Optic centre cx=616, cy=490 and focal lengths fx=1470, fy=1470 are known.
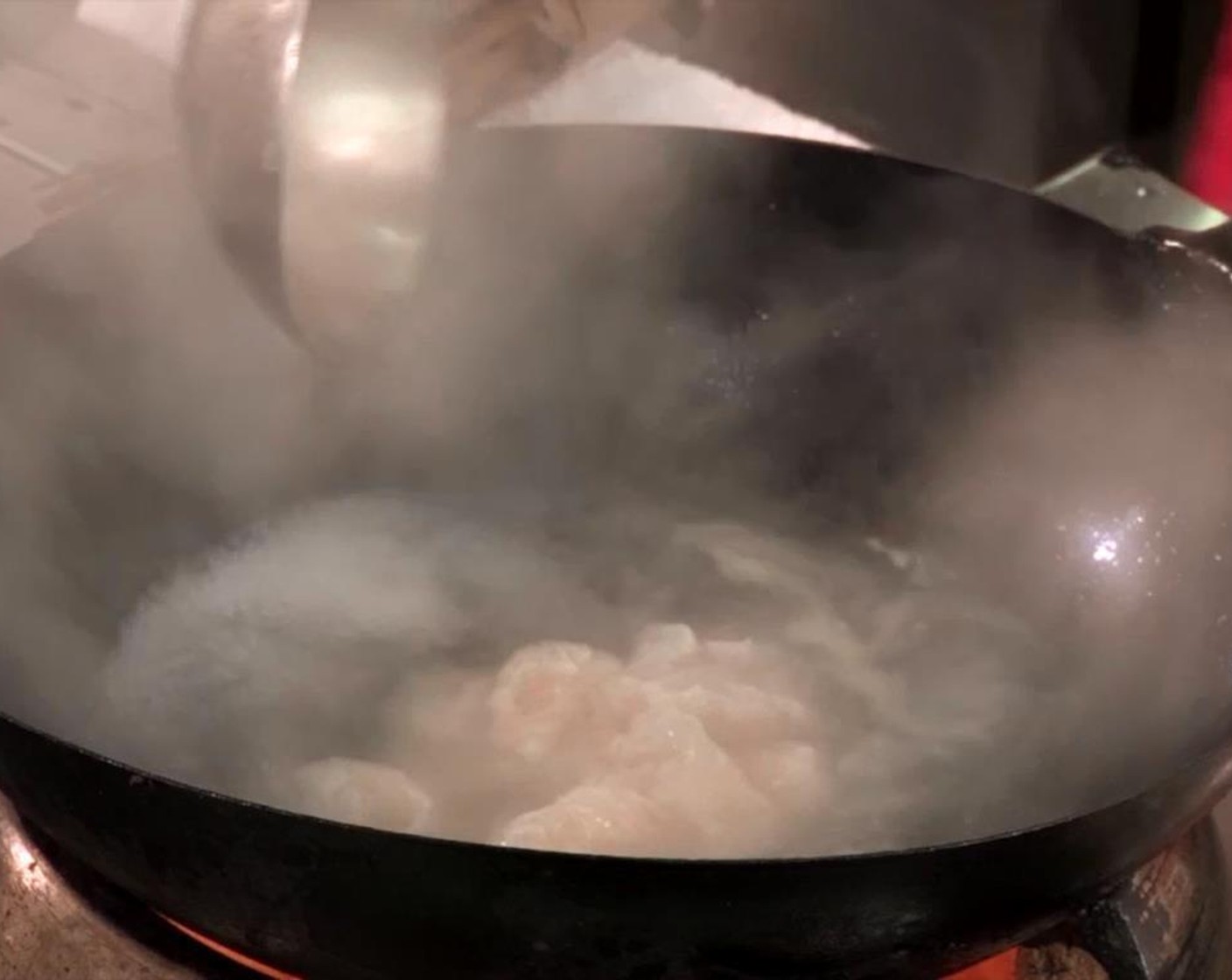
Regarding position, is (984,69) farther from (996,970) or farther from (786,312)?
(996,970)

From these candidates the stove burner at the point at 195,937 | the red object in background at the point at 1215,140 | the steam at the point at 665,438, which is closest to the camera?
the stove burner at the point at 195,937

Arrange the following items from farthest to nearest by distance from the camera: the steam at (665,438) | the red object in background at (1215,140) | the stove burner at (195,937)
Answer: the red object in background at (1215,140) < the steam at (665,438) < the stove burner at (195,937)

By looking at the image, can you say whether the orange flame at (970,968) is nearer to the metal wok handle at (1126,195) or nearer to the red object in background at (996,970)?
the red object in background at (996,970)

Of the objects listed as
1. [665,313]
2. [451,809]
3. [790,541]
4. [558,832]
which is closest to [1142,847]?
[558,832]

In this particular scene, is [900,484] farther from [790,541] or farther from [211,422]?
[211,422]

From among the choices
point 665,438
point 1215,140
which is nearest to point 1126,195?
point 1215,140

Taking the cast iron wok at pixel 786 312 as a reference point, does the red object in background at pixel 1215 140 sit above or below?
above

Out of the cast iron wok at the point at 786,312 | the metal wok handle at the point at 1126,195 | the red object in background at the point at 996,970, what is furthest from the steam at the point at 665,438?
the metal wok handle at the point at 1126,195
